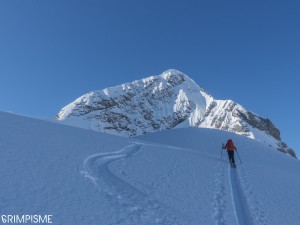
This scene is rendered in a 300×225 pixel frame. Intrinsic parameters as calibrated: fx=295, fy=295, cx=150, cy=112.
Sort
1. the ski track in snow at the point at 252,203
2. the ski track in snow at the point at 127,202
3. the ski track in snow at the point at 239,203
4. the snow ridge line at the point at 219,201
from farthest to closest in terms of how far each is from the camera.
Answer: the ski track in snow at the point at 252,203, the ski track in snow at the point at 239,203, the snow ridge line at the point at 219,201, the ski track in snow at the point at 127,202

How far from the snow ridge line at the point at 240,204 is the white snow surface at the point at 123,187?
4 centimetres

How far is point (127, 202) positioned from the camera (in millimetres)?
9492

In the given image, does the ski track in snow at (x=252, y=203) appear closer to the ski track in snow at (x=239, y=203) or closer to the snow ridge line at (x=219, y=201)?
the ski track in snow at (x=239, y=203)

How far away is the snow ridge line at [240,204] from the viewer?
10.2 metres

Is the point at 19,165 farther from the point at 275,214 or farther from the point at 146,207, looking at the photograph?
the point at 275,214

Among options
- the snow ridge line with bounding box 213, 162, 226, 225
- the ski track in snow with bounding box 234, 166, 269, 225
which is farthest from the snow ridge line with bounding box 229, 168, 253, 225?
the snow ridge line with bounding box 213, 162, 226, 225

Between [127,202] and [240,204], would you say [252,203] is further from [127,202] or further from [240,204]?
[127,202]

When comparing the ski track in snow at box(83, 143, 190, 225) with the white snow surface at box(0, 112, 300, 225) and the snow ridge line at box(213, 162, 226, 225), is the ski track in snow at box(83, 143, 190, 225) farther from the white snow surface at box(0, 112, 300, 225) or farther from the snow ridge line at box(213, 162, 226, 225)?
the snow ridge line at box(213, 162, 226, 225)

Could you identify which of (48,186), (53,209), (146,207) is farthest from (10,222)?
(146,207)

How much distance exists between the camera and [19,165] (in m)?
11.0

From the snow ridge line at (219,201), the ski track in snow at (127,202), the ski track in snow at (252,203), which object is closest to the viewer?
the ski track in snow at (127,202)

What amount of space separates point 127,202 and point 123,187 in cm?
143

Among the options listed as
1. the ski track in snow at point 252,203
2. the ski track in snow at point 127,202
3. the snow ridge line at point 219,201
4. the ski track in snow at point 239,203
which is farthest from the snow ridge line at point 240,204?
the ski track in snow at point 127,202

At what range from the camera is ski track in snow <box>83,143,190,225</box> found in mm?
8516
